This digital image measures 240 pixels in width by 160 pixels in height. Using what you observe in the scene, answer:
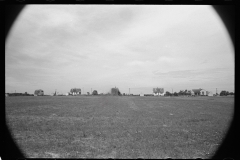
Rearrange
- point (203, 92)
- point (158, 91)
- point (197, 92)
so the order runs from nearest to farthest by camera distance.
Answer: point (203, 92), point (197, 92), point (158, 91)

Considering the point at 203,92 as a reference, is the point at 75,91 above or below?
above

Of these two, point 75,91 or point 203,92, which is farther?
point 203,92

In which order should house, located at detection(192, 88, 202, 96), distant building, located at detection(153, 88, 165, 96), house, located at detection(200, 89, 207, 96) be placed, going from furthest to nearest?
house, located at detection(192, 88, 202, 96), distant building, located at detection(153, 88, 165, 96), house, located at detection(200, 89, 207, 96)

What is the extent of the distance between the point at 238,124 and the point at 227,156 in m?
1.95

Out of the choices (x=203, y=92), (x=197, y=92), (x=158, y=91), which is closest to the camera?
(x=203, y=92)

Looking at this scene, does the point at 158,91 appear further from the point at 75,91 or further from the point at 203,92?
the point at 75,91

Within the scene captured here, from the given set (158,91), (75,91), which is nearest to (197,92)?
(158,91)

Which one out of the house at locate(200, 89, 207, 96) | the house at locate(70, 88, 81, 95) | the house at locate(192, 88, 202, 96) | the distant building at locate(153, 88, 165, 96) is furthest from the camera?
the house at locate(192, 88, 202, 96)

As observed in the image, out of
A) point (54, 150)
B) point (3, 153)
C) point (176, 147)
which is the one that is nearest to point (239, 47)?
point (176, 147)

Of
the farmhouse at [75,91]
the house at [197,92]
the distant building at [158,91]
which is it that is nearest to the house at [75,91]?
the farmhouse at [75,91]

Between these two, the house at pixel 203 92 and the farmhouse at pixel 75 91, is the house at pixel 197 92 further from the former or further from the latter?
the farmhouse at pixel 75 91

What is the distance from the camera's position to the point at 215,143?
8945 mm

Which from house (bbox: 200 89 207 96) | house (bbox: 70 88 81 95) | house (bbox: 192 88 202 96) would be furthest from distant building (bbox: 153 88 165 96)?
house (bbox: 70 88 81 95)

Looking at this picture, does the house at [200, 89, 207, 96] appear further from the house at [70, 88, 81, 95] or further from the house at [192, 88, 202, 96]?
the house at [70, 88, 81, 95]
